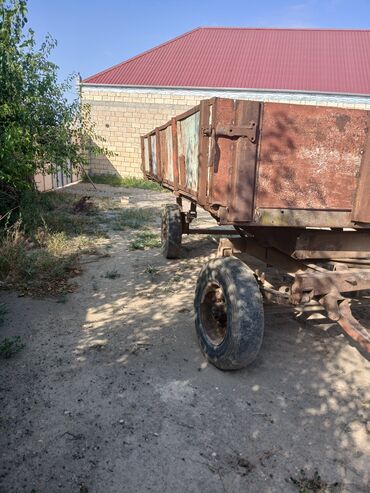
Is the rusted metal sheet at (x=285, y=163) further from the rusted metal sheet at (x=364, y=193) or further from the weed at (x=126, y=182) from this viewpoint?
the weed at (x=126, y=182)

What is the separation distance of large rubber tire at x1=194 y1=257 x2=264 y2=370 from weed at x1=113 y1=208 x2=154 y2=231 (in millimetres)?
5051

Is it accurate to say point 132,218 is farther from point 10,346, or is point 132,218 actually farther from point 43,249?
point 10,346

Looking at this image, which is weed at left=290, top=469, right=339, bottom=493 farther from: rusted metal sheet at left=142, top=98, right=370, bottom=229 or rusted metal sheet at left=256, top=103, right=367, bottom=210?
rusted metal sheet at left=256, top=103, right=367, bottom=210

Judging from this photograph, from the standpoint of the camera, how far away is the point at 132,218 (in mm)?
9336

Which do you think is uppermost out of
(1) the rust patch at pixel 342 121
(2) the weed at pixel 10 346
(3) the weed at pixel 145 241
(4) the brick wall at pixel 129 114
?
(4) the brick wall at pixel 129 114

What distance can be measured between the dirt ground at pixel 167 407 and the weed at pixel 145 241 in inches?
101

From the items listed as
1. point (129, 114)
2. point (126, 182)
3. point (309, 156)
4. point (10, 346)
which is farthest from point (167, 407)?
point (129, 114)

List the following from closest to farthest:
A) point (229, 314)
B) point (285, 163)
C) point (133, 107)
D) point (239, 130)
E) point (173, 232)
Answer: point (239, 130), point (285, 163), point (229, 314), point (173, 232), point (133, 107)

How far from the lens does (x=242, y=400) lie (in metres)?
2.76

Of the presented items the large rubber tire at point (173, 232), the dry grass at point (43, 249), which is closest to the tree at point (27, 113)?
the dry grass at point (43, 249)

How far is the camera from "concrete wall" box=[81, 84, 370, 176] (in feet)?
55.5

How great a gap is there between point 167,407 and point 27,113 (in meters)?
5.88

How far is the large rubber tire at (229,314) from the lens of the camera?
2.80 m

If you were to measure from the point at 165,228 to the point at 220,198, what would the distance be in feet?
11.5
